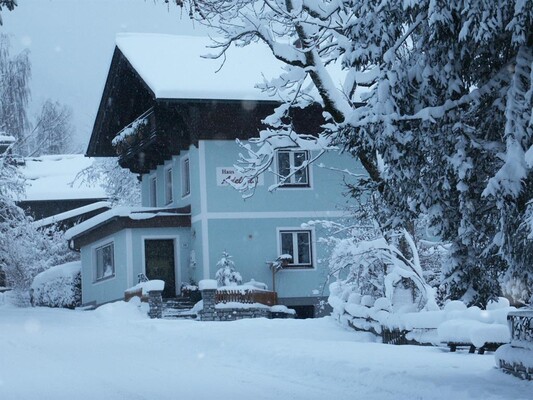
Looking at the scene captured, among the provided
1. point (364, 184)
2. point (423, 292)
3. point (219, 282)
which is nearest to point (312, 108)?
point (219, 282)

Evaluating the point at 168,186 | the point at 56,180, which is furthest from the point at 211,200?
the point at 56,180

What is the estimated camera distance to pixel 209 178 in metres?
27.8

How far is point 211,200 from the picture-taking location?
90.9ft

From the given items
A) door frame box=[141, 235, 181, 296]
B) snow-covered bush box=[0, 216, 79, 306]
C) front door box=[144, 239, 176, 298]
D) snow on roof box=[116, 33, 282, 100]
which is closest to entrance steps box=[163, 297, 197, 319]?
door frame box=[141, 235, 181, 296]

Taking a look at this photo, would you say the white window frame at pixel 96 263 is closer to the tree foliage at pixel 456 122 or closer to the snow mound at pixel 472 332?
the snow mound at pixel 472 332

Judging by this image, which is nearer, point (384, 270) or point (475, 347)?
point (475, 347)

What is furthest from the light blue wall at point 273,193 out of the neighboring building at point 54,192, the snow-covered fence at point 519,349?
the neighboring building at point 54,192

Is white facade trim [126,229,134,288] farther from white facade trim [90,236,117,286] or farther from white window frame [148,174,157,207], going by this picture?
white window frame [148,174,157,207]

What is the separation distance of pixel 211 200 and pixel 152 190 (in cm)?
→ 659

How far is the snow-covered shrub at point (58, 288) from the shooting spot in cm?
3380

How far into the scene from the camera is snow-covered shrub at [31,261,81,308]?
33803mm

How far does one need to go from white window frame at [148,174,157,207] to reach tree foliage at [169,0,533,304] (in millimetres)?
23881

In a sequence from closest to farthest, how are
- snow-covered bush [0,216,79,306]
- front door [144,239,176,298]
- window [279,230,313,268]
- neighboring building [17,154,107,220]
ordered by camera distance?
window [279,230,313,268]
front door [144,239,176,298]
snow-covered bush [0,216,79,306]
neighboring building [17,154,107,220]

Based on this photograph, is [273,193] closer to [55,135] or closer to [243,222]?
[243,222]
